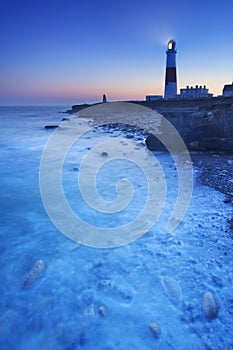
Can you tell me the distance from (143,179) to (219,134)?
3466 millimetres

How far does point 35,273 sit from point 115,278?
2.95 feet

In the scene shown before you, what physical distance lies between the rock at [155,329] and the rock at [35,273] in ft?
4.25

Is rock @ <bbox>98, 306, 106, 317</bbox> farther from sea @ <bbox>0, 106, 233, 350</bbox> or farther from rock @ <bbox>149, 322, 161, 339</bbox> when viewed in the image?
rock @ <bbox>149, 322, 161, 339</bbox>

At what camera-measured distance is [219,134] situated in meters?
6.82

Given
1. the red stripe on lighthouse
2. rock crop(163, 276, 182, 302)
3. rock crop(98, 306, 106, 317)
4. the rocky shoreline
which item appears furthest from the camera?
the red stripe on lighthouse

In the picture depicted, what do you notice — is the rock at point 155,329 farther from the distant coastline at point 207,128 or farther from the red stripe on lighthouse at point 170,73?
the red stripe on lighthouse at point 170,73

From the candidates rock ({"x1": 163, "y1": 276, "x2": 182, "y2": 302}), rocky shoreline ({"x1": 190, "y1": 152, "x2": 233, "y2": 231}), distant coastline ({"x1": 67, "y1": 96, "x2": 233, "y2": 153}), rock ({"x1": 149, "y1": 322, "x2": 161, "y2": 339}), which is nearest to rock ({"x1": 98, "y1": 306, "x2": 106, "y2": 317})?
rock ({"x1": 149, "y1": 322, "x2": 161, "y2": 339})

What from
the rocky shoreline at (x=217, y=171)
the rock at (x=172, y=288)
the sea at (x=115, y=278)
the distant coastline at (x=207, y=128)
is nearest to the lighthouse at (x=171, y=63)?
the distant coastline at (x=207, y=128)

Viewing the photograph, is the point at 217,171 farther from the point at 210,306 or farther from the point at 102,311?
the point at 102,311

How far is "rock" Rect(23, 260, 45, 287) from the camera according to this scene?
7.38 feet

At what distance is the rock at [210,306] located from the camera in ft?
5.84

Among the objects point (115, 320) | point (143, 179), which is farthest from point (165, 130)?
point (115, 320)

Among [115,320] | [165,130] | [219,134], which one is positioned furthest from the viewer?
[165,130]

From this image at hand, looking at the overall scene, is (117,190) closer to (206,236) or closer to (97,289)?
(206,236)
